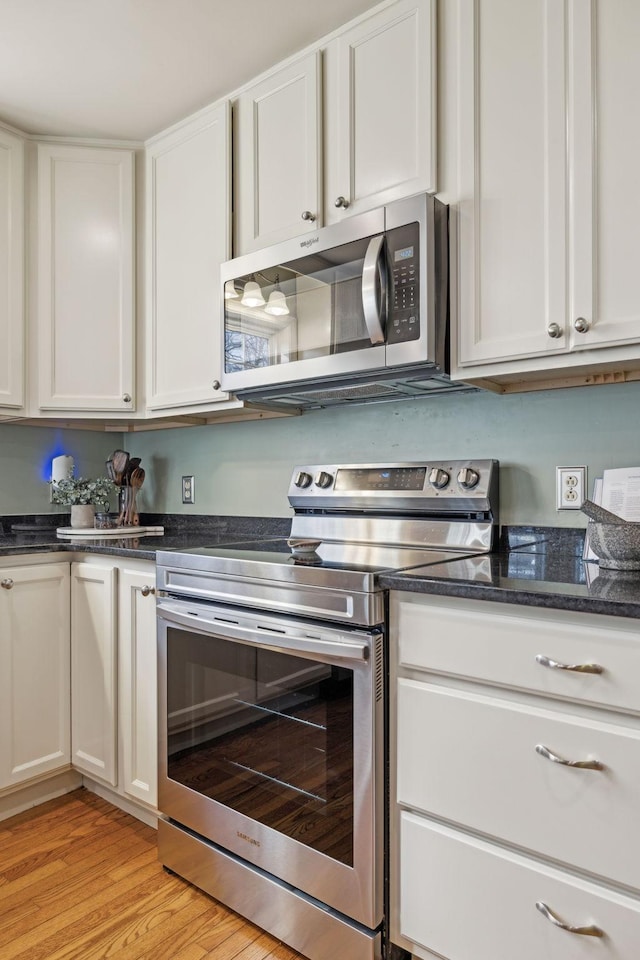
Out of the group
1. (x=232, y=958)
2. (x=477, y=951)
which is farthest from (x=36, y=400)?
(x=477, y=951)

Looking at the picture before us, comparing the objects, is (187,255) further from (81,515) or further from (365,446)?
(81,515)

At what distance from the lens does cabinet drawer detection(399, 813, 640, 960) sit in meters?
1.05

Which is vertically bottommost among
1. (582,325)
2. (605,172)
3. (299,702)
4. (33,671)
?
(33,671)

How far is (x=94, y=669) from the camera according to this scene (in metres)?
2.11

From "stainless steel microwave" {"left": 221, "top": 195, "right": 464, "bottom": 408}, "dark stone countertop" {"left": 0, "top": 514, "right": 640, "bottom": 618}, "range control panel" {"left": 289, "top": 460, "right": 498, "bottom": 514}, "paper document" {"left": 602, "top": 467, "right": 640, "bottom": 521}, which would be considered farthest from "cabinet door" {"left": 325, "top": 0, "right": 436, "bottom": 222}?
"dark stone countertop" {"left": 0, "top": 514, "right": 640, "bottom": 618}

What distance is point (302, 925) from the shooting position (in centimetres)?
144

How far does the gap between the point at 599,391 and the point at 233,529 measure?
1.41m

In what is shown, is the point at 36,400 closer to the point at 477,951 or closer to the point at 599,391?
the point at 599,391

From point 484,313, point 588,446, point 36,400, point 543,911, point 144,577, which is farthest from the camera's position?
point 36,400

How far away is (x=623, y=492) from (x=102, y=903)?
5.52 feet

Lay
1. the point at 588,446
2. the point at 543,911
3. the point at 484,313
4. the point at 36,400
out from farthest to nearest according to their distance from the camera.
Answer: the point at 36,400, the point at 588,446, the point at 484,313, the point at 543,911

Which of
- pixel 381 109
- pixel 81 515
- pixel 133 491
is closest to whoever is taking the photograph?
pixel 381 109

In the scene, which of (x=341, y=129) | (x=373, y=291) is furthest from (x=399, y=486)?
(x=341, y=129)

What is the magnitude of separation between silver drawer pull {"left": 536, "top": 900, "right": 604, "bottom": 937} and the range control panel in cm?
90
